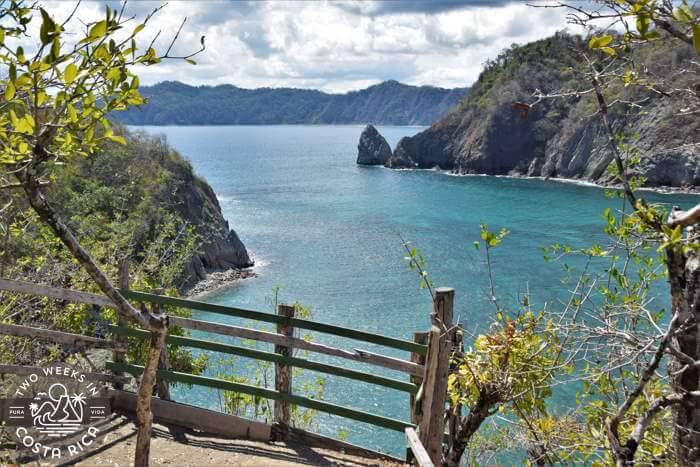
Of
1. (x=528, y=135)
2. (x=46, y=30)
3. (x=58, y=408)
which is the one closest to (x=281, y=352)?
(x=58, y=408)

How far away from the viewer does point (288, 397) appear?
23.5ft

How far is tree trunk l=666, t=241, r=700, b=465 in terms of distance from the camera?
407cm

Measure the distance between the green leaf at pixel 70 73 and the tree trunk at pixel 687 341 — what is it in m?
3.58

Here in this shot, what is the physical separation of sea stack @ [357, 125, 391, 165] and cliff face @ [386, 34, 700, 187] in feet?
21.6

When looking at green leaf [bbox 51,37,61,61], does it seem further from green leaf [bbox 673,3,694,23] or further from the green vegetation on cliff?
green leaf [bbox 673,3,694,23]

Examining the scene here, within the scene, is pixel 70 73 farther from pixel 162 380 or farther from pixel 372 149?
pixel 372 149

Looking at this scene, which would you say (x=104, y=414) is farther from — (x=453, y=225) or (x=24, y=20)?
(x=453, y=225)

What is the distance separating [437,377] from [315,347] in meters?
2.20

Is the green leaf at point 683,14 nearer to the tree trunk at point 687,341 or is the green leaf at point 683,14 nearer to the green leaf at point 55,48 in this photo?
the tree trunk at point 687,341

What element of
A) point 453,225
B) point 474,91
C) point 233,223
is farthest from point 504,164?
point 233,223

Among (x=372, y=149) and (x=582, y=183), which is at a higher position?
(x=372, y=149)

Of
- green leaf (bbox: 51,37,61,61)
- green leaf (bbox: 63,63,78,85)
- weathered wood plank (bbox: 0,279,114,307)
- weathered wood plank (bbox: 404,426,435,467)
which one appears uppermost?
green leaf (bbox: 51,37,61,61)

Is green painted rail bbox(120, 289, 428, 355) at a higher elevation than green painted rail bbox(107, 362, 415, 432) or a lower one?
higher

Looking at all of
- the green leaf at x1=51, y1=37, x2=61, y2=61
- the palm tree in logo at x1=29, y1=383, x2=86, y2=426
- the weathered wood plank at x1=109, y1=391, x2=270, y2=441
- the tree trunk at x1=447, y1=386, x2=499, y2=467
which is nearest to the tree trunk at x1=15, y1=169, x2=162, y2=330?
the green leaf at x1=51, y1=37, x2=61, y2=61
